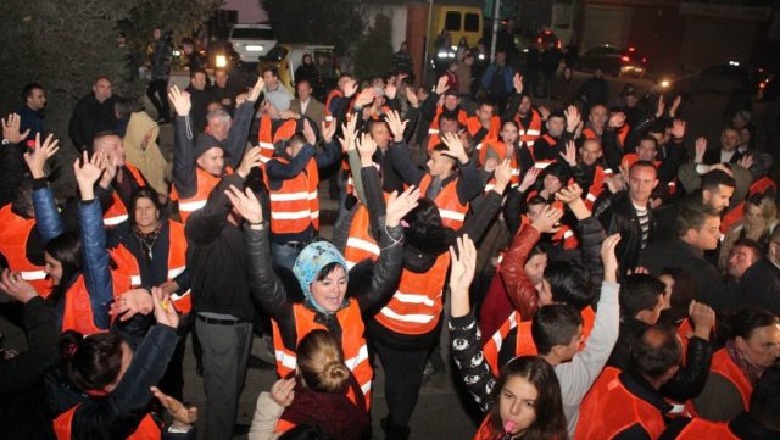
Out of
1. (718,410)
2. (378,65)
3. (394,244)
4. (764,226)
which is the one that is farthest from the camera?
(378,65)

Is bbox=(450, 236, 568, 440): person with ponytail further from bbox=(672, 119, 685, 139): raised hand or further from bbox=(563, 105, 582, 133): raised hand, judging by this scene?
bbox=(672, 119, 685, 139): raised hand

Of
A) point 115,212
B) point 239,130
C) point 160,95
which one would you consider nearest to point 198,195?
point 115,212

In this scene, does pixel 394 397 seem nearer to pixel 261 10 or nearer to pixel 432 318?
pixel 432 318

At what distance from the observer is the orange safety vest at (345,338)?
3637 millimetres

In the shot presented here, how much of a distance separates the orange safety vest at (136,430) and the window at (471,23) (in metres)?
24.2

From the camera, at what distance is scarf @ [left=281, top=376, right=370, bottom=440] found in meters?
2.79

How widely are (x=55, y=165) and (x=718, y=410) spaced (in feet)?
32.8

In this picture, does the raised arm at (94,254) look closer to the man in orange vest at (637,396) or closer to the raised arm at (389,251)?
the raised arm at (389,251)

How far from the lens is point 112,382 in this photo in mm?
3104

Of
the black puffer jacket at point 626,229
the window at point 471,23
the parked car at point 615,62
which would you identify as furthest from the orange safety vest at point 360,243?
the parked car at point 615,62

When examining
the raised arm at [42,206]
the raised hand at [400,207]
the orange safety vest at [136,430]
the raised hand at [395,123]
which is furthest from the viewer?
the raised hand at [395,123]

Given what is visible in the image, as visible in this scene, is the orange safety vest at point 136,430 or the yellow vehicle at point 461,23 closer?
the orange safety vest at point 136,430

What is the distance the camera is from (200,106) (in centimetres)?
1104

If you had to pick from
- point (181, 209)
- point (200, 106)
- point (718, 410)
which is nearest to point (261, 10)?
point (200, 106)
